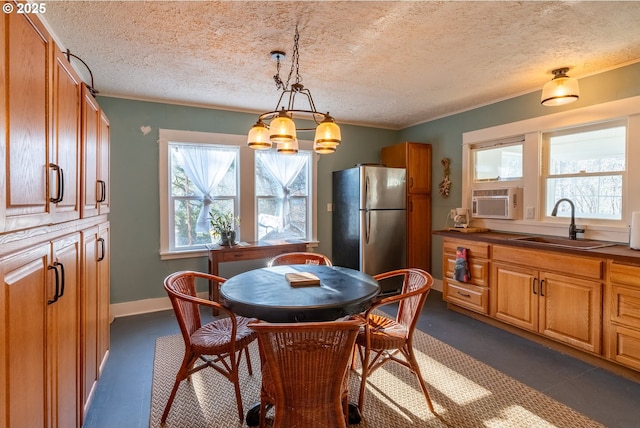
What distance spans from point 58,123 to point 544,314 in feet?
11.8

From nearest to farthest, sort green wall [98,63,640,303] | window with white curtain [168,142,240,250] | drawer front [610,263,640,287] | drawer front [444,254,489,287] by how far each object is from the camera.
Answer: drawer front [610,263,640,287]
drawer front [444,254,489,287]
green wall [98,63,640,303]
window with white curtain [168,142,240,250]

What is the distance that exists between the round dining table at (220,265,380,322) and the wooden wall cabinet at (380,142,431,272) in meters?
2.54

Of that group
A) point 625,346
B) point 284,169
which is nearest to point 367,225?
point 284,169

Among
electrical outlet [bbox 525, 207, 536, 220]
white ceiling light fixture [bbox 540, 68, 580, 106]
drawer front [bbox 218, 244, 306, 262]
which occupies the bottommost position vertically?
drawer front [bbox 218, 244, 306, 262]

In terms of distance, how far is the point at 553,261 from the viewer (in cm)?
277

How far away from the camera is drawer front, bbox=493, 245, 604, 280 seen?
98.7 inches

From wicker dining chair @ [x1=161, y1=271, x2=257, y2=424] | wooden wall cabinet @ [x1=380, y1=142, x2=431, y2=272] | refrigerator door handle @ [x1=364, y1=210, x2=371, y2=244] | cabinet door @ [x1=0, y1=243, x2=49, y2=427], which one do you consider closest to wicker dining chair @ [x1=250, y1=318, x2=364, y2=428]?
wicker dining chair @ [x1=161, y1=271, x2=257, y2=424]

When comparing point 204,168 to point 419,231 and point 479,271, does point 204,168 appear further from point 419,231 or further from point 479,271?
point 479,271

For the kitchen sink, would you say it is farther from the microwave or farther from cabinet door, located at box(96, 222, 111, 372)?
cabinet door, located at box(96, 222, 111, 372)

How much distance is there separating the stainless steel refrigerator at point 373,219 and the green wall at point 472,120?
0.53 m

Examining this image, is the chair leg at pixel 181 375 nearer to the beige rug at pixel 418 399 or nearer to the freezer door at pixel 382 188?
the beige rug at pixel 418 399

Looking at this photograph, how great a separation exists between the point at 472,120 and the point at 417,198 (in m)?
1.22

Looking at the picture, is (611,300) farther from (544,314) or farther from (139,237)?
(139,237)

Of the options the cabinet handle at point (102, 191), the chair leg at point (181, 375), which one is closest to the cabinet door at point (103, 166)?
the cabinet handle at point (102, 191)
